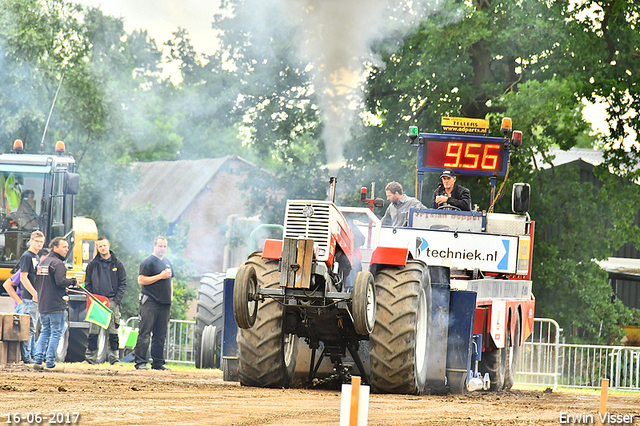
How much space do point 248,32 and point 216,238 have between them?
2796cm

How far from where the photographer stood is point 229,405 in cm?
786

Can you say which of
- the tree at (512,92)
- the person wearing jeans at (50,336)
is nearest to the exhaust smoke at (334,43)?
the tree at (512,92)

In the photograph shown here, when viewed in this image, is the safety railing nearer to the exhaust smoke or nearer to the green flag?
the exhaust smoke

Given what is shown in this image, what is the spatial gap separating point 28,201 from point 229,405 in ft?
31.9

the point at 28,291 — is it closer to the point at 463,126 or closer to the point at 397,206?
the point at 397,206

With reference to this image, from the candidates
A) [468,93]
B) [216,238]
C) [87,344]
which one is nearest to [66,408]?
[87,344]

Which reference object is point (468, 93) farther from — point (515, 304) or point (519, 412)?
point (519, 412)

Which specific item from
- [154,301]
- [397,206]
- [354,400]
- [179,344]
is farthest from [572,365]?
[354,400]

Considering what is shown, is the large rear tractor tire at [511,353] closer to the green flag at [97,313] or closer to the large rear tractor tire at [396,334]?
the large rear tractor tire at [396,334]

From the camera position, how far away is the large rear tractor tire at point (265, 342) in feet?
31.0

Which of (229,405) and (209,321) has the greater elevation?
(209,321)

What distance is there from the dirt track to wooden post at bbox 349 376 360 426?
6.42 ft

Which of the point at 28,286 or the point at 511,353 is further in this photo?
the point at 511,353

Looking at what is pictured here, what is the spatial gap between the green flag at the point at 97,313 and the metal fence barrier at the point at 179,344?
4.35 metres
